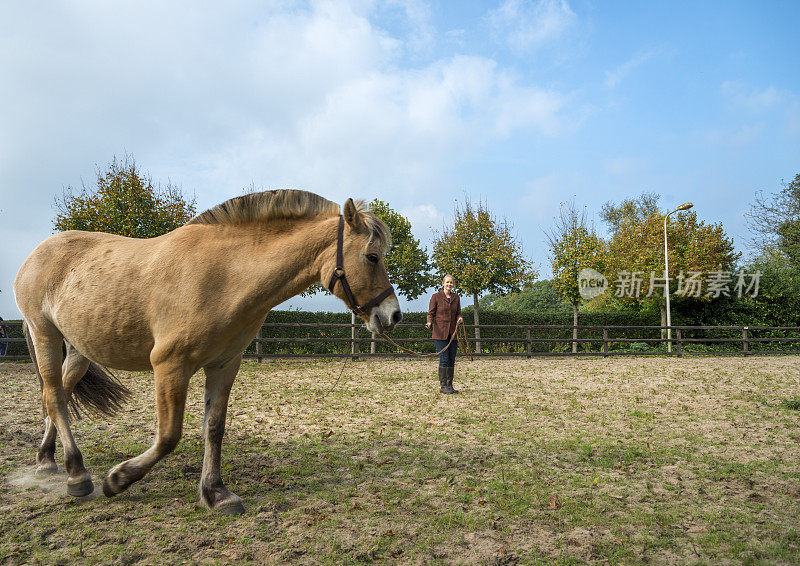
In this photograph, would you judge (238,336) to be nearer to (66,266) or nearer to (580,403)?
(66,266)

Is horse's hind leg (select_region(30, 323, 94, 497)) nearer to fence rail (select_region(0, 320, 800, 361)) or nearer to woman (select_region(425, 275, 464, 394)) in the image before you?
woman (select_region(425, 275, 464, 394))

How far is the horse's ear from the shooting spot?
10.2ft

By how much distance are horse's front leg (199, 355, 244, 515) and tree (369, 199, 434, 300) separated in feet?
45.5

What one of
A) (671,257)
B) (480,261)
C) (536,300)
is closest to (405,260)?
(480,261)

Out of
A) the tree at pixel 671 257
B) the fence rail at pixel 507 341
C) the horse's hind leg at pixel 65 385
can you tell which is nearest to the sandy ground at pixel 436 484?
the horse's hind leg at pixel 65 385

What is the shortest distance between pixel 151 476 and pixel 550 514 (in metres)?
3.31

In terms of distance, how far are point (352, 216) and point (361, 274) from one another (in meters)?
0.40

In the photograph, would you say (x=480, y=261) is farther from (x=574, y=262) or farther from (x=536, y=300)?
(x=536, y=300)

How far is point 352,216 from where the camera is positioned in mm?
3162

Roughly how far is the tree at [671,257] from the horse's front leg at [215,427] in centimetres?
2132

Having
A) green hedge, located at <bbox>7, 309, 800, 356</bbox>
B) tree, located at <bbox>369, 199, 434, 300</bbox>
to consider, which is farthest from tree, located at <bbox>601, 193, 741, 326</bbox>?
tree, located at <bbox>369, 199, 434, 300</bbox>

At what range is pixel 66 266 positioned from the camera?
3617 millimetres

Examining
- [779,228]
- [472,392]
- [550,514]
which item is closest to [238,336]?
[550,514]

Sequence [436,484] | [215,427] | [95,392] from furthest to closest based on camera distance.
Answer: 1. [95,392]
2. [436,484]
3. [215,427]
